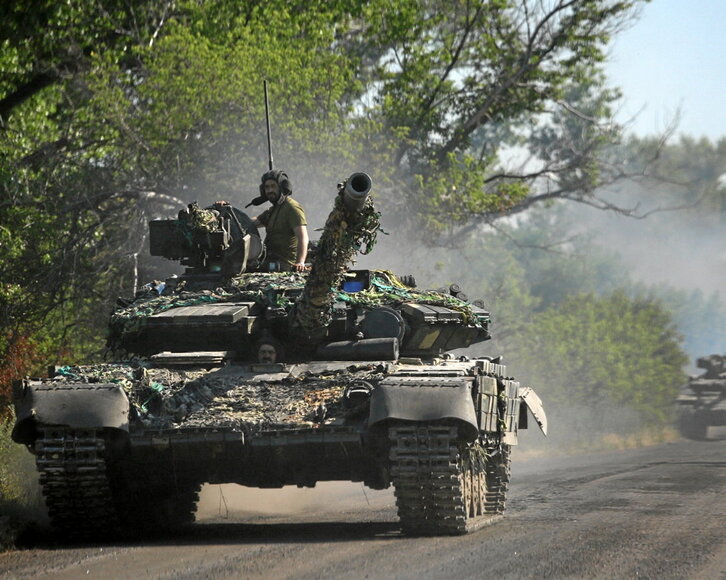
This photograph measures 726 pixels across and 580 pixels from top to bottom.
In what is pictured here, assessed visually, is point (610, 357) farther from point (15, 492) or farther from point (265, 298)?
point (265, 298)

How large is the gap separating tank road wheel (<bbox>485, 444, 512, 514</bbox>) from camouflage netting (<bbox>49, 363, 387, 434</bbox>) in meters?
2.94

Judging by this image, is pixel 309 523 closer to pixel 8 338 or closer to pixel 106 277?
pixel 8 338

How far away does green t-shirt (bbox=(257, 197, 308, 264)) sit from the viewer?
14.5m

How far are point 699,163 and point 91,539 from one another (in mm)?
56920

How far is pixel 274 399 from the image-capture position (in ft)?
38.2

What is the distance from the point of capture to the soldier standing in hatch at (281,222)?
14.5m

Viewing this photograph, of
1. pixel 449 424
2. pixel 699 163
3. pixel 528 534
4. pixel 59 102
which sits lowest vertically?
pixel 528 534

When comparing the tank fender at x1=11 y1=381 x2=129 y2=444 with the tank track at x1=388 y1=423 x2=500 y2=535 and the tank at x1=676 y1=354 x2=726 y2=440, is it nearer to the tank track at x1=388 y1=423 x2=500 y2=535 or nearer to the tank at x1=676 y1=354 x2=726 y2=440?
the tank track at x1=388 y1=423 x2=500 y2=535

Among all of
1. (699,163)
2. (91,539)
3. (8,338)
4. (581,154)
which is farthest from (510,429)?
(699,163)

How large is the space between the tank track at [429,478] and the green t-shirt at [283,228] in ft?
12.3

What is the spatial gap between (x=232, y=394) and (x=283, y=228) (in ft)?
10.8

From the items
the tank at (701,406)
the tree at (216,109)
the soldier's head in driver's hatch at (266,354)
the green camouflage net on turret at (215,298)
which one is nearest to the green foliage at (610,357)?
the tank at (701,406)

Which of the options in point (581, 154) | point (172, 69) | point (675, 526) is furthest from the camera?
point (581, 154)

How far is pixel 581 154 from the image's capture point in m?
34.5
